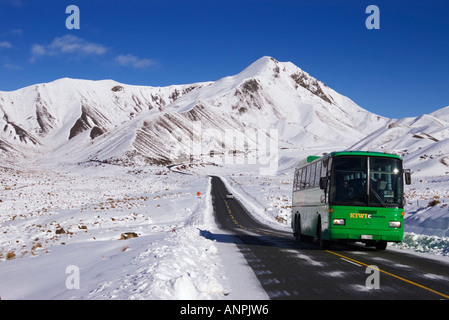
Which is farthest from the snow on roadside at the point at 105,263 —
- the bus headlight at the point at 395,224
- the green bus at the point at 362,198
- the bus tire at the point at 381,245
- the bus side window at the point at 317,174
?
the bus tire at the point at 381,245

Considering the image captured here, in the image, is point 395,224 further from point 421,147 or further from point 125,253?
point 421,147

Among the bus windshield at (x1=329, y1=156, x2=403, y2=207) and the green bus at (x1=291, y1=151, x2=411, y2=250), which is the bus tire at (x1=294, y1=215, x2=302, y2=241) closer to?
the green bus at (x1=291, y1=151, x2=411, y2=250)

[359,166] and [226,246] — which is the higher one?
[359,166]

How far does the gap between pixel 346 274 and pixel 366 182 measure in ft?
17.5

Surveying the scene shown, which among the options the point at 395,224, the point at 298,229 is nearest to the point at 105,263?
the point at 395,224

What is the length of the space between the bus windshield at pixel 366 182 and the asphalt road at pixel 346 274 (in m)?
1.91

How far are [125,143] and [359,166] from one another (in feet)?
434

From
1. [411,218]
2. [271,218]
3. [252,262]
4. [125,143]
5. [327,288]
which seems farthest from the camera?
[125,143]

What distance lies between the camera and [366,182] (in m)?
15.1

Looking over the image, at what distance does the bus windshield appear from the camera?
49.2 ft

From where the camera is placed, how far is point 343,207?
49.4 ft

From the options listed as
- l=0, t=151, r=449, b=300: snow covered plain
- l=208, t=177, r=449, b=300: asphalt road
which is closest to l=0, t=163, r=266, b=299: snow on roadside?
l=0, t=151, r=449, b=300: snow covered plain
